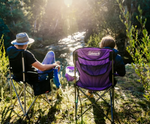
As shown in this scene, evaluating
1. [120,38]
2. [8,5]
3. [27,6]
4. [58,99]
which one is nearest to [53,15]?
[27,6]

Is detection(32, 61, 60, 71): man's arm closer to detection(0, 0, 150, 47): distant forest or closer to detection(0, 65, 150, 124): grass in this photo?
detection(0, 65, 150, 124): grass

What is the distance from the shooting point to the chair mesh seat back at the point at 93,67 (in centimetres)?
215

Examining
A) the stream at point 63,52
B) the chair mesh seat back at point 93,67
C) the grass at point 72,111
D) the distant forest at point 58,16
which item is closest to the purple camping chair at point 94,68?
the chair mesh seat back at point 93,67

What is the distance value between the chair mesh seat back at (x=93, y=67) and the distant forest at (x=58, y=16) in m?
3.20

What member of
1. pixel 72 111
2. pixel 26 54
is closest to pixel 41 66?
pixel 26 54

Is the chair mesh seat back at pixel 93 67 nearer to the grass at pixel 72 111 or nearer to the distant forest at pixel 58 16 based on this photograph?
the grass at pixel 72 111

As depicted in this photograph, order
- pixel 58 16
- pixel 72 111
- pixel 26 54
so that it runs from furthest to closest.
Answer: pixel 58 16
pixel 72 111
pixel 26 54

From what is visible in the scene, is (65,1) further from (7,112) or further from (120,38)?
(7,112)

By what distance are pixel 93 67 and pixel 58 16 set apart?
130ft

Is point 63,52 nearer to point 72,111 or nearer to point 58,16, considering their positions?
point 72,111

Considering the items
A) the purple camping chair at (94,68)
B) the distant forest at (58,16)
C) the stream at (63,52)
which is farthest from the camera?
the distant forest at (58,16)

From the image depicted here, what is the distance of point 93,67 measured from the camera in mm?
2273

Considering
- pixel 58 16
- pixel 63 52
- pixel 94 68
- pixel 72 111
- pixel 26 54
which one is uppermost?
pixel 58 16

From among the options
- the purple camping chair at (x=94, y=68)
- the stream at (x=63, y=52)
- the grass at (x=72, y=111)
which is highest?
the purple camping chair at (x=94, y=68)
